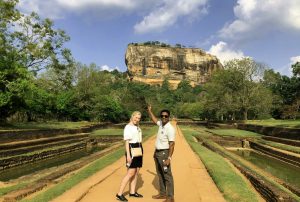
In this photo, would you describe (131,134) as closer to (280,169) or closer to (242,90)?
(280,169)

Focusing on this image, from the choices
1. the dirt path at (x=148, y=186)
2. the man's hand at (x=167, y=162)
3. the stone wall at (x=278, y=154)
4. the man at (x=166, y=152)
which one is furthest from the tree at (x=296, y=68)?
the man's hand at (x=167, y=162)

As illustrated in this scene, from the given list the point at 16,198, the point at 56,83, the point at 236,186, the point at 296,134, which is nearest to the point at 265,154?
the point at 296,134

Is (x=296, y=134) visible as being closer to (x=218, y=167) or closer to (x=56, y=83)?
(x=218, y=167)

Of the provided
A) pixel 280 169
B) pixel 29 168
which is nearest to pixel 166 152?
pixel 280 169

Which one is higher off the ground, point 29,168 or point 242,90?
point 242,90

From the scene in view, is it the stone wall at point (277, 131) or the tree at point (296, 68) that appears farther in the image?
the tree at point (296, 68)

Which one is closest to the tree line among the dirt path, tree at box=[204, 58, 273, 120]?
tree at box=[204, 58, 273, 120]

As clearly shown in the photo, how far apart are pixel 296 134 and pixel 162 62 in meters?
172

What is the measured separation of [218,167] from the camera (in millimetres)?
12664

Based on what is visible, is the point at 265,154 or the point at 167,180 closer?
the point at 167,180

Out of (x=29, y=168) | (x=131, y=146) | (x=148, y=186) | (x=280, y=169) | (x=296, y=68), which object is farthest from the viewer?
(x=296, y=68)

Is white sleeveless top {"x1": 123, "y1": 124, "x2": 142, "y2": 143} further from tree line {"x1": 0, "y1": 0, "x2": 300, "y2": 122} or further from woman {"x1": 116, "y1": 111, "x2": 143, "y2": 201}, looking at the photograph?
tree line {"x1": 0, "y1": 0, "x2": 300, "y2": 122}

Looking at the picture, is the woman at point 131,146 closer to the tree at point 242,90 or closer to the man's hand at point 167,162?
the man's hand at point 167,162

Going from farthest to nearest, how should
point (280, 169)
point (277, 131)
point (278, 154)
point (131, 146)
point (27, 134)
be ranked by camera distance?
point (277, 131)
point (27, 134)
point (278, 154)
point (280, 169)
point (131, 146)
